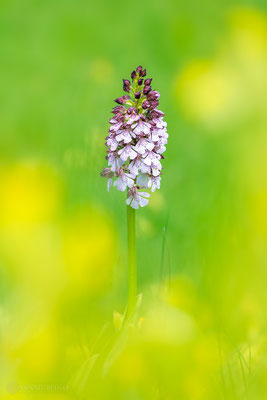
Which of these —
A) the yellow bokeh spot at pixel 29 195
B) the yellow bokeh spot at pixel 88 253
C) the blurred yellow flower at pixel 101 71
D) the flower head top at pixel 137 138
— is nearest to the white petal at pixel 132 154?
the flower head top at pixel 137 138

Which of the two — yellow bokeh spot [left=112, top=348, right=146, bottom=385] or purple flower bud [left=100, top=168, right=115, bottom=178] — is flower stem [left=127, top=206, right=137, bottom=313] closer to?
purple flower bud [left=100, top=168, right=115, bottom=178]

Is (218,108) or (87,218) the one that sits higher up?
(218,108)

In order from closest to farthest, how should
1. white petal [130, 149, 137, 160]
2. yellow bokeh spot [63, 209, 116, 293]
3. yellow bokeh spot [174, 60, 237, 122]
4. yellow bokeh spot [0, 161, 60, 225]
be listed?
yellow bokeh spot [63, 209, 116, 293] < white petal [130, 149, 137, 160] < yellow bokeh spot [0, 161, 60, 225] < yellow bokeh spot [174, 60, 237, 122]

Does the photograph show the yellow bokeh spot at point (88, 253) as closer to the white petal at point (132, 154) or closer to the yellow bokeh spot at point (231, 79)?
the white petal at point (132, 154)

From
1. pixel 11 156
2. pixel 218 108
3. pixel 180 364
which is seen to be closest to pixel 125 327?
pixel 180 364

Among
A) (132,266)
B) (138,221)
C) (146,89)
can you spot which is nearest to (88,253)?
(132,266)

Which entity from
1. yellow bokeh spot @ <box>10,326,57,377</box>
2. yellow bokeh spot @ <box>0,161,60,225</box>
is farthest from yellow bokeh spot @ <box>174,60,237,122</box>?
yellow bokeh spot @ <box>10,326,57,377</box>

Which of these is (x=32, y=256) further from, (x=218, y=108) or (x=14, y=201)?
(x=218, y=108)
